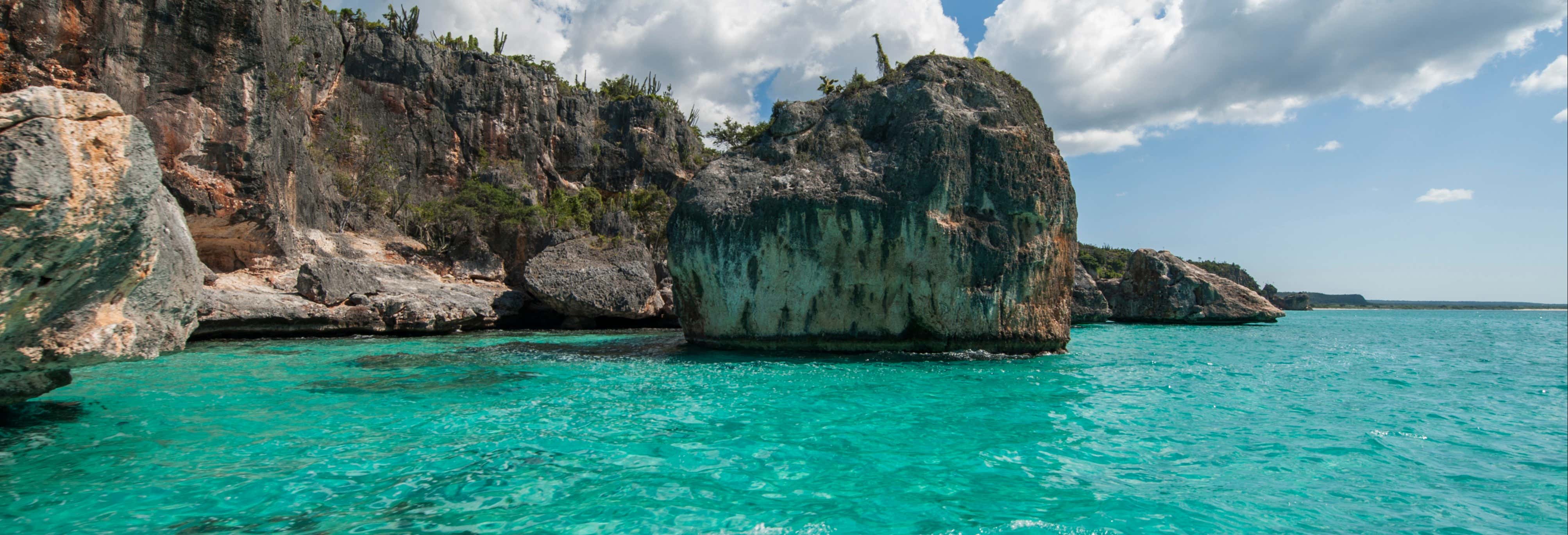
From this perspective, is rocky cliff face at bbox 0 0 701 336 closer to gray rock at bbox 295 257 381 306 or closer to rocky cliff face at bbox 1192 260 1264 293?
gray rock at bbox 295 257 381 306

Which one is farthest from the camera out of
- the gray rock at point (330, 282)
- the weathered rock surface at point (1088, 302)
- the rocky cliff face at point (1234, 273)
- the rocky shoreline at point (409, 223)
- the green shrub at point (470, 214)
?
the rocky cliff face at point (1234, 273)

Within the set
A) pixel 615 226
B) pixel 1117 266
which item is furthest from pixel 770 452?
pixel 1117 266

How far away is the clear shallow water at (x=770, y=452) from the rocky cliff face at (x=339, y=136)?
877 centimetres

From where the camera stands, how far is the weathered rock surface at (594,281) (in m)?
26.0

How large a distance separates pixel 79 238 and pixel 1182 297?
1776 inches

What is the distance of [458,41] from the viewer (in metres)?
40.7

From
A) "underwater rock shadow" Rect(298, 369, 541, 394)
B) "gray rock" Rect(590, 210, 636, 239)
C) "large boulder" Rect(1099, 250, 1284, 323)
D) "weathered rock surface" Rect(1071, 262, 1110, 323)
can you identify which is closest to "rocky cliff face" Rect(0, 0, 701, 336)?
"gray rock" Rect(590, 210, 636, 239)

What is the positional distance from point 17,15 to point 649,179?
29822 millimetres

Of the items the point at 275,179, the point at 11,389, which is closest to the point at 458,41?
the point at 275,179

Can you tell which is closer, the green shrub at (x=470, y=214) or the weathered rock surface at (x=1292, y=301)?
the green shrub at (x=470, y=214)

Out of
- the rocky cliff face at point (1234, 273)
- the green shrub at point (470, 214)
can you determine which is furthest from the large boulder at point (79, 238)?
the rocky cliff face at point (1234, 273)

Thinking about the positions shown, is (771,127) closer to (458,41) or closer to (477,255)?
(477,255)

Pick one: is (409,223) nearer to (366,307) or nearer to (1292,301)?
(366,307)

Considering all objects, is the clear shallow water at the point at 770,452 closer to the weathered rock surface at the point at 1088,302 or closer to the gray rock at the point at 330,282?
the gray rock at the point at 330,282
